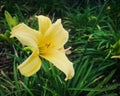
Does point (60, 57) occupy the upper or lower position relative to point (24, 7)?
upper

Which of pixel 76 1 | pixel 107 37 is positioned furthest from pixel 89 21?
pixel 76 1

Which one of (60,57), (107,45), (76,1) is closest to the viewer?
(60,57)

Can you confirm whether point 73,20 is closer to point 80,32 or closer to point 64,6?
point 80,32

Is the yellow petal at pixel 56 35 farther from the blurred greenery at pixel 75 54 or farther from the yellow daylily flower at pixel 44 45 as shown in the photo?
the blurred greenery at pixel 75 54

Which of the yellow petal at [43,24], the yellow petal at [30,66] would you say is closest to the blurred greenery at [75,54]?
the yellow petal at [43,24]

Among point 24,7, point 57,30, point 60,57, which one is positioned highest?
point 57,30

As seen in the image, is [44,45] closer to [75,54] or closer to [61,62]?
[61,62]

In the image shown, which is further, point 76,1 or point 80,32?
point 76,1

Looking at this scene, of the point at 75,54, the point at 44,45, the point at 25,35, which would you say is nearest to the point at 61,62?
the point at 44,45

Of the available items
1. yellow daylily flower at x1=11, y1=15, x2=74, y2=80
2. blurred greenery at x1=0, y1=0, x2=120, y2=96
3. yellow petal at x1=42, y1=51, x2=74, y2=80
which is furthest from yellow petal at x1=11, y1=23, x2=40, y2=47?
blurred greenery at x1=0, y1=0, x2=120, y2=96
